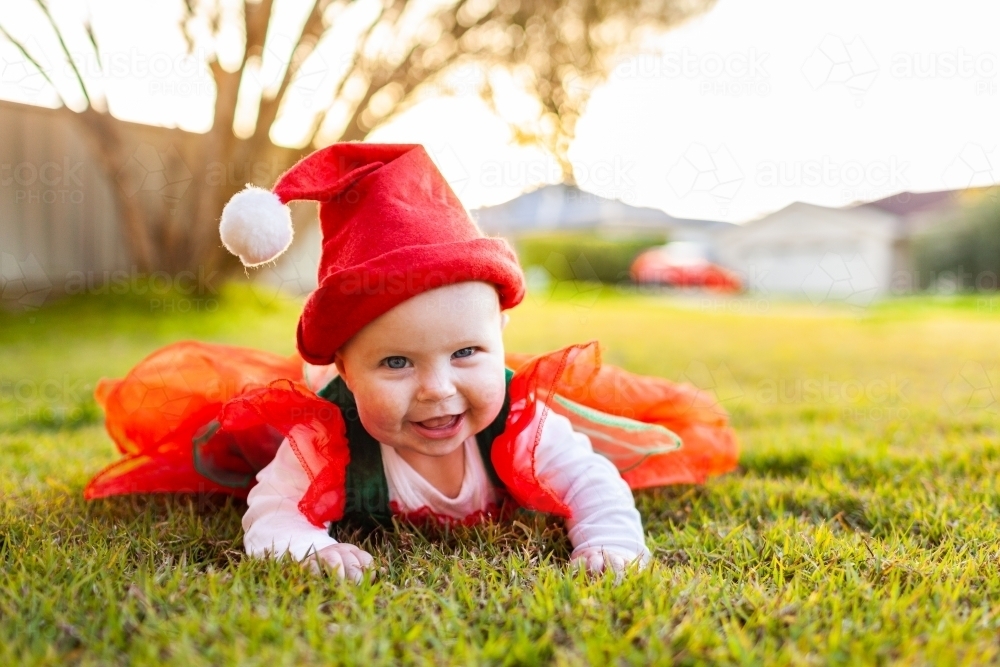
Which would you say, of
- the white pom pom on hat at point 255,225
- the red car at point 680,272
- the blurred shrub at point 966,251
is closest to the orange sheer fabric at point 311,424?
the white pom pom on hat at point 255,225

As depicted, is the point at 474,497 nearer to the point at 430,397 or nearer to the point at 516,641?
the point at 430,397

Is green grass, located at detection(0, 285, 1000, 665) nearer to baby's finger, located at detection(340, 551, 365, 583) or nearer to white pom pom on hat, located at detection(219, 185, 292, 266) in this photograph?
baby's finger, located at detection(340, 551, 365, 583)

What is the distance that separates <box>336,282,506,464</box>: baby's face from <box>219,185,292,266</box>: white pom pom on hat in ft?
0.70

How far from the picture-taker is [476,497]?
4.95ft

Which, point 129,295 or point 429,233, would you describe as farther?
point 129,295

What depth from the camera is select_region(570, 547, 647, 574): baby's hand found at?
1.20 meters

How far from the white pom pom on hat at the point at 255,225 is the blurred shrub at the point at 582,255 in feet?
41.4

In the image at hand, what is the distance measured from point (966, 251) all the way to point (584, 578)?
32.9ft

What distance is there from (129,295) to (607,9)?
12.4 ft

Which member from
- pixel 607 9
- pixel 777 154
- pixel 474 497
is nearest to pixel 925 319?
pixel 607 9

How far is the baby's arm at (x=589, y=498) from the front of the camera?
131 centimetres

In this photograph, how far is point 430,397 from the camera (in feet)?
4.22

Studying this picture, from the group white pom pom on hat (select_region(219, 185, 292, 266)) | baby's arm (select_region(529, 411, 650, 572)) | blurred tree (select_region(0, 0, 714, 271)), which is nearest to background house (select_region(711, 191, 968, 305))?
blurred tree (select_region(0, 0, 714, 271))

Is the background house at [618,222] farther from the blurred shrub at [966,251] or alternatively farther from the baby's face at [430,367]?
the baby's face at [430,367]
